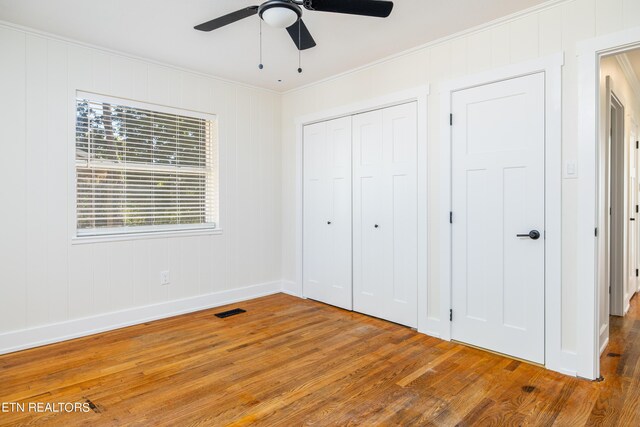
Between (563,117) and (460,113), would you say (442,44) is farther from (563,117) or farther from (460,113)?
(563,117)

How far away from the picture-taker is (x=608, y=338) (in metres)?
3.10

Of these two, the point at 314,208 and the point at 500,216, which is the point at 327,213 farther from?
the point at 500,216

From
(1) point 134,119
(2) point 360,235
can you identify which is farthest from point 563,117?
(1) point 134,119

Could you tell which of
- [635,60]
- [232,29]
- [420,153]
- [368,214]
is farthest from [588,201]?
[232,29]

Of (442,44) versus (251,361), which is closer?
(251,361)

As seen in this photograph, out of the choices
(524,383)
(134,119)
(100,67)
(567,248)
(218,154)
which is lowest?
(524,383)

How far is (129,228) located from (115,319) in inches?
33.3

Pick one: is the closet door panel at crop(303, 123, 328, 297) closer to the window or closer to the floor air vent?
the floor air vent

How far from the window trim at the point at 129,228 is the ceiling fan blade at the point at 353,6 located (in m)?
2.29

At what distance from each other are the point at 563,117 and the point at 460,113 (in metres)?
0.74

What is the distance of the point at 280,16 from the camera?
1999 mm

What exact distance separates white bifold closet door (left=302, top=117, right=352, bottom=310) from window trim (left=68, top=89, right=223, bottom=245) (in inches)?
40.8

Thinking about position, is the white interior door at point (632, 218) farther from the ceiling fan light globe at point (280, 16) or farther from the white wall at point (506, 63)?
the ceiling fan light globe at point (280, 16)

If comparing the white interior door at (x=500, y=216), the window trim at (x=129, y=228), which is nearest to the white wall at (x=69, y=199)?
the window trim at (x=129, y=228)
